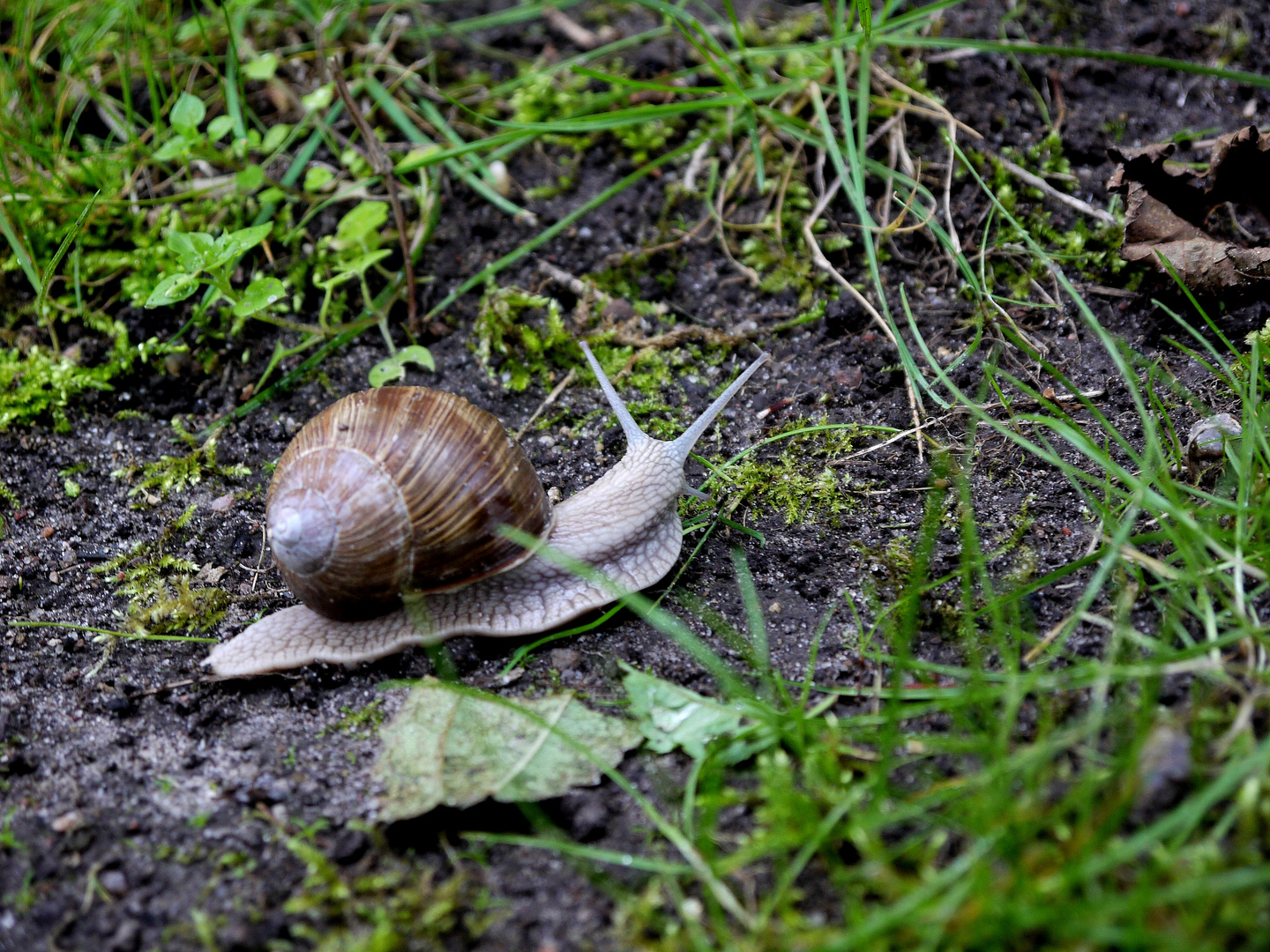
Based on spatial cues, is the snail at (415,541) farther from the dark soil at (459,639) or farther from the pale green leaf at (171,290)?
the pale green leaf at (171,290)

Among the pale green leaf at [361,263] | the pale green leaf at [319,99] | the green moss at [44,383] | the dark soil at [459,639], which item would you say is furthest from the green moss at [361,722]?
the pale green leaf at [319,99]

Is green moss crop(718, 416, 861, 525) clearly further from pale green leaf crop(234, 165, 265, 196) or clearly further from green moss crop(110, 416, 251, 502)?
pale green leaf crop(234, 165, 265, 196)

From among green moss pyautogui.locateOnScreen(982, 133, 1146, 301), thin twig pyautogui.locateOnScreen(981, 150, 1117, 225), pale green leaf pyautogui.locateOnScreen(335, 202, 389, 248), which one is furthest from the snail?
thin twig pyautogui.locateOnScreen(981, 150, 1117, 225)

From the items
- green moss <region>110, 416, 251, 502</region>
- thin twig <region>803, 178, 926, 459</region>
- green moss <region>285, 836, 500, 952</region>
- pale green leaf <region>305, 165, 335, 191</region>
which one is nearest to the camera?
green moss <region>285, 836, 500, 952</region>

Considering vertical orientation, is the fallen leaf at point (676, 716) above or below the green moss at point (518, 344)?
below

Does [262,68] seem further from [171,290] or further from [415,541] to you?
[415,541]

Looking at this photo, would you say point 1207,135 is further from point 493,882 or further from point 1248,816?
point 493,882

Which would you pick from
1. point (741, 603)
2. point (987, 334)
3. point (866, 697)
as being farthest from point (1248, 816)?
point (987, 334)
